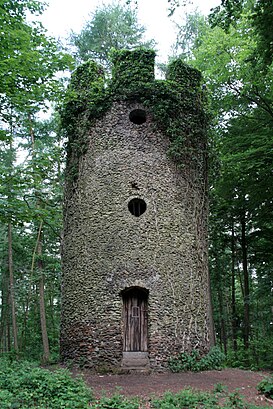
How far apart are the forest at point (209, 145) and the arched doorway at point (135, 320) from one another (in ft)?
10.0

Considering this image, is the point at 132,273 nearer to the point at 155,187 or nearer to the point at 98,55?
the point at 155,187

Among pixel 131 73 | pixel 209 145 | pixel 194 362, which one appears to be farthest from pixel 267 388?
pixel 131 73

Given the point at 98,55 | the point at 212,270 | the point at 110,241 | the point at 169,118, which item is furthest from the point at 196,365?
the point at 98,55

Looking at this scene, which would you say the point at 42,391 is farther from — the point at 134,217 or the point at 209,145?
the point at 209,145

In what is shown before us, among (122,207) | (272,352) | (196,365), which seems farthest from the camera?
(272,352)

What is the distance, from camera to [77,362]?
10.2 meters

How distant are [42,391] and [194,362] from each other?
13.8ft

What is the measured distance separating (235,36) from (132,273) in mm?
9605

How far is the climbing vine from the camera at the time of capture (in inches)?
466

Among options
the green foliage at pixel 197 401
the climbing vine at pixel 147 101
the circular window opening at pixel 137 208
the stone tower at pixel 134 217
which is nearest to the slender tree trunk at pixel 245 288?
the stone tower at pixel 134 217

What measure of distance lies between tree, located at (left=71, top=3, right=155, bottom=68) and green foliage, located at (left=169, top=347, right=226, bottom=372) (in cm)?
1619

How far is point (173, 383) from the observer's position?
28.7 ft

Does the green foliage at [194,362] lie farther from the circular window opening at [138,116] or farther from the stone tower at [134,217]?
the circular window opening at [138,116]

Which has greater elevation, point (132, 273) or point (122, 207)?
point (122, 207)
